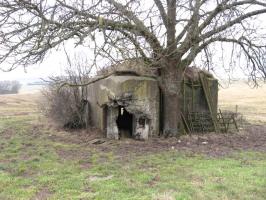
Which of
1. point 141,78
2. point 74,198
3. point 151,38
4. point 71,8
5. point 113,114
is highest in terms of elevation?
point 71,8

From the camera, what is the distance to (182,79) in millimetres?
14523

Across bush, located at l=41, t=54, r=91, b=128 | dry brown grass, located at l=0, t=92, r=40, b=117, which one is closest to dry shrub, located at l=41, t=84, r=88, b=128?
bush, located at l=41, t=54, r=91, b=128

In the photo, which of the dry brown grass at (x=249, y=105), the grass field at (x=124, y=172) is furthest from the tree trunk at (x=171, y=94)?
the dry brown grass at (x=249, y=105)

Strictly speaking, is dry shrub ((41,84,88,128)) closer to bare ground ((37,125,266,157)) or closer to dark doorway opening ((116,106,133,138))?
bare ground ((37,125,266,157))

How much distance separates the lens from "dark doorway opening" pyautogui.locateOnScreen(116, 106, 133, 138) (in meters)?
14.0

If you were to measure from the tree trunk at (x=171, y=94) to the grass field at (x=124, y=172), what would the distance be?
3.13ft

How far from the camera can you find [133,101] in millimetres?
13039

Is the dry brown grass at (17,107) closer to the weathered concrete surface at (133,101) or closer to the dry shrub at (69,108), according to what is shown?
the dry shrub at (69,108)

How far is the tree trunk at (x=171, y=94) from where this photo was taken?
13594mm

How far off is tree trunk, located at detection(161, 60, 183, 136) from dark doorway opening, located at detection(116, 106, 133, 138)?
1377mm


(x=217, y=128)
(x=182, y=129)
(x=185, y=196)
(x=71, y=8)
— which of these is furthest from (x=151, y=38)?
(x=185, y=196)

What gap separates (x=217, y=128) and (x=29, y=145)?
22.8 ft

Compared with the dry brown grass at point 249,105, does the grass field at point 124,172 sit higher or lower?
lower

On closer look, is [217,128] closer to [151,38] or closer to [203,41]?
[203,41]
